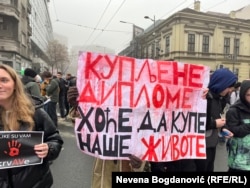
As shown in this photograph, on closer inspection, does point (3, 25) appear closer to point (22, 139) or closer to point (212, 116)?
point (212, 116)

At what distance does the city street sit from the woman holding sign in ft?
8.34


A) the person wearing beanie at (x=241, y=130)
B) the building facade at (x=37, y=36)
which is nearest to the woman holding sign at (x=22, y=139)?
the person wearing beanie at (x=241, y=130)

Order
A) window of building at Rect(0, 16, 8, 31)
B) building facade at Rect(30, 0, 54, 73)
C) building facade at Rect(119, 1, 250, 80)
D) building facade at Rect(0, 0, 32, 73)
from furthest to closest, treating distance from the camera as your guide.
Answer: building facade at Rect(30, 0, 54, 73), building facade at Rect(119, 1, 250, 80), window of building at Rect(0, 16, 8, 31), building facade at Rect(0, 0, 32, 73)

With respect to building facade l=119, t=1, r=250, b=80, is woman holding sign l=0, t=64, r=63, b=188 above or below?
below

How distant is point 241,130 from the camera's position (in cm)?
339

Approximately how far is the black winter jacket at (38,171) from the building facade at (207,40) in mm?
44468

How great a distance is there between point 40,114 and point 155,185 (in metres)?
1.07

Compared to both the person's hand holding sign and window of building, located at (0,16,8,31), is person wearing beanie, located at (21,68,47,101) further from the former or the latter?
window of building, located at (0,16,8,31)

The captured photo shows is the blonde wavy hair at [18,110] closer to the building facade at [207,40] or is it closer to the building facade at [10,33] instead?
the building facade at [10,33]

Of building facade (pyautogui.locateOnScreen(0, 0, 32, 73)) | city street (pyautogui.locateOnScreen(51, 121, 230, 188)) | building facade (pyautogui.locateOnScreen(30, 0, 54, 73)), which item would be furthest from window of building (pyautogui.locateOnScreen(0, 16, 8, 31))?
city street (pyautogui.locateOnScreen(51, 121, 230, 188))

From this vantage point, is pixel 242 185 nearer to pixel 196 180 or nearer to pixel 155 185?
pixel 196 180

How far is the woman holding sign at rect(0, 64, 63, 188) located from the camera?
218 cm

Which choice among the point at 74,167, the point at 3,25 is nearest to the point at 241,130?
the point at 74,167

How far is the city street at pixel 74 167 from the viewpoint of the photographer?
16.0 feet
